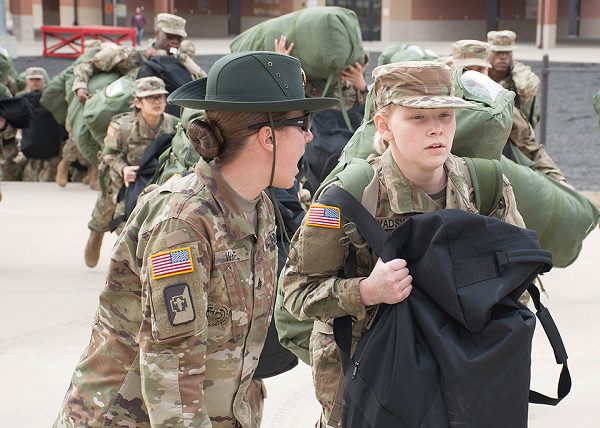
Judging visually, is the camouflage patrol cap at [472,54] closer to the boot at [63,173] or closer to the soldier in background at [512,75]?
the soldier in background at [512,75]

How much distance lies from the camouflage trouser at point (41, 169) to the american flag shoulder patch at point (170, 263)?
42.9 feet

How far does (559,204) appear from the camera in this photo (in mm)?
4469

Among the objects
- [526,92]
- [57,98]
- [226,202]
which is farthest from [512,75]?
[57,98]

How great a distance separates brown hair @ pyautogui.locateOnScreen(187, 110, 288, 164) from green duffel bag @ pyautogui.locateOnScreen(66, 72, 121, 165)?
24.5ft

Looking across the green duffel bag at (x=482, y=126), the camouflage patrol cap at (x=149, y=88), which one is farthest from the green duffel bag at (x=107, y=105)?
the green duffel bag at (x=482, y=126)

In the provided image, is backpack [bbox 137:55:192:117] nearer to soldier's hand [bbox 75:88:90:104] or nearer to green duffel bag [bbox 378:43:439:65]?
soldier's hand [bbox 75:88:90:104]

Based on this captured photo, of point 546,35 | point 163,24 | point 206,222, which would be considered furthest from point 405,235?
point 546,35

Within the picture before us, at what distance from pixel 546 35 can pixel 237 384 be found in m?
37.1

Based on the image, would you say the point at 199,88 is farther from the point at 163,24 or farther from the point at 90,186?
the point at 90,186

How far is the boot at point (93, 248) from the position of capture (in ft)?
29.0

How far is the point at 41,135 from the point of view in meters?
14.7

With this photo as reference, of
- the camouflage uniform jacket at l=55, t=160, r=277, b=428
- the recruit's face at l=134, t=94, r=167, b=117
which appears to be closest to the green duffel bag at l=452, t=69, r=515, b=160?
the camouflage uniform jacket at l=55, t=160, r=277, b=428

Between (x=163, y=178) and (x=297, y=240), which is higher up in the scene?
(x=297, y=240)

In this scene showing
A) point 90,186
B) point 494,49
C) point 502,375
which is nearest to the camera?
point 502,375
